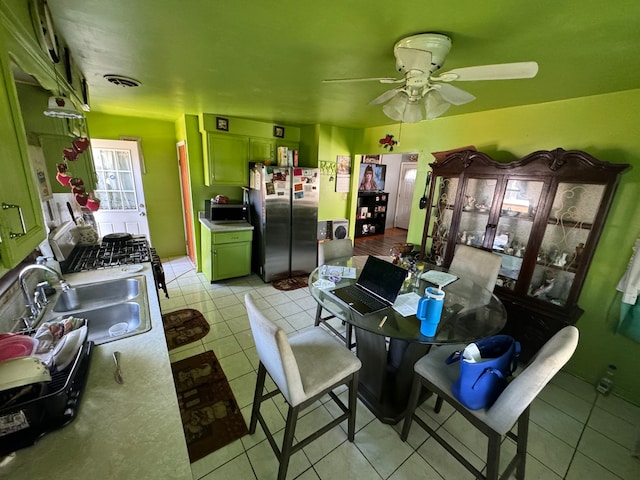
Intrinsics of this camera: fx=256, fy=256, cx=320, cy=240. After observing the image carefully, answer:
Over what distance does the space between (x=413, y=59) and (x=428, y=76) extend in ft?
0.58

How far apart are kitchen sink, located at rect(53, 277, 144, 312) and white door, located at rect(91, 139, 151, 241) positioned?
2.66 metres

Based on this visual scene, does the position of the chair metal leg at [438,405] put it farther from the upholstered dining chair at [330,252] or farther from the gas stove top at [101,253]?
the gas stove top at [101,253]

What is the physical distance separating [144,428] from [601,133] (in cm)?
337

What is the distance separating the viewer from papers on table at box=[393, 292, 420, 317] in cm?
165

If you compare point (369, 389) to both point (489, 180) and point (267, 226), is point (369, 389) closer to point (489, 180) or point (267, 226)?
point (489, 180)

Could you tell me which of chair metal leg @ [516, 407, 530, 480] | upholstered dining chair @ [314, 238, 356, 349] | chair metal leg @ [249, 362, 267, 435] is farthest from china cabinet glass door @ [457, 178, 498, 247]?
chair metal leg @ [249, 362, 267, 435]

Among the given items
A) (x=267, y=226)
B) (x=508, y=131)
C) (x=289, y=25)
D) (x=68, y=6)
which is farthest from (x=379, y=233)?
(x=68, y=6)

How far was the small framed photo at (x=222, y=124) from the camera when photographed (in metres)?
3.45

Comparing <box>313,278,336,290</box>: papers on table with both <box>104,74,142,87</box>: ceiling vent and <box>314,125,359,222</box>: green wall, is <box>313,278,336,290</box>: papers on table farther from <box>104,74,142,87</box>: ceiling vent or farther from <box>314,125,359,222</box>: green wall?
<box>314,125,359,222</box>: green wall

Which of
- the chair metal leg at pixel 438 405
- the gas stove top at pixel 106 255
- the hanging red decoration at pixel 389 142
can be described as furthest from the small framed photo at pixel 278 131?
the chair metal leg at pixel 438 405

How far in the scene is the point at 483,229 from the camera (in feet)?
8.50

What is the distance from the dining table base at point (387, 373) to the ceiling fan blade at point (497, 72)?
1.56 meters

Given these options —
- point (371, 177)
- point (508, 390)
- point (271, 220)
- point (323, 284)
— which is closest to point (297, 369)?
point (323, 284)

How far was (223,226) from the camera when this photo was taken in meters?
3.66
